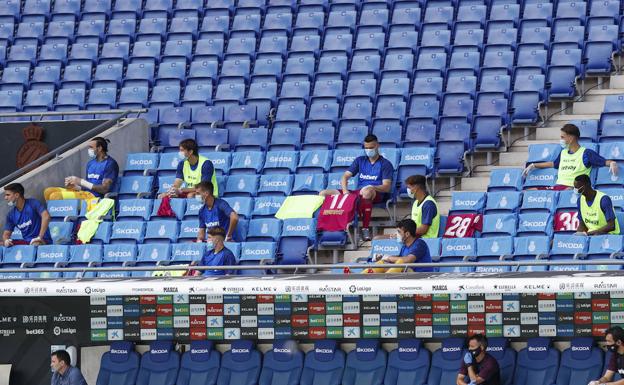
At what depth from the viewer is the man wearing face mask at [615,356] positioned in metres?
18.0

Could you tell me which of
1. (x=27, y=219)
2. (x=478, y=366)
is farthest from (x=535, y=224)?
(x=27, y=219)

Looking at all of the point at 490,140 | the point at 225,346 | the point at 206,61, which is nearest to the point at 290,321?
A: the point at 225,346

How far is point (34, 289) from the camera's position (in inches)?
787

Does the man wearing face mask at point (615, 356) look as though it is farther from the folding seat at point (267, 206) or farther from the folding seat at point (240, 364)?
the folding seat at point (267, 206)

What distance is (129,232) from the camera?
74.2ft

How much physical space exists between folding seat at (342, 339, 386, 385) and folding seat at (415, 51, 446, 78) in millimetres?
6441

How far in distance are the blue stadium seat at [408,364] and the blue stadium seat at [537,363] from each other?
1.23 m

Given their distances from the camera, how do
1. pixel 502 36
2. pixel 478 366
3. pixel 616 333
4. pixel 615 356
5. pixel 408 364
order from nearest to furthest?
pixel 616 333, pixel 615 356, pixel 478 366, pixel 408 364, pixel 502 36

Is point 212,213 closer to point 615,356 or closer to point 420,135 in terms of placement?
point 420,135

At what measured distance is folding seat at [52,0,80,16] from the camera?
29844 millimetres

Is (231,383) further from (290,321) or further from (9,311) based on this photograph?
(9,311)

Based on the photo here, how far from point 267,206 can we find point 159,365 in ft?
9.75

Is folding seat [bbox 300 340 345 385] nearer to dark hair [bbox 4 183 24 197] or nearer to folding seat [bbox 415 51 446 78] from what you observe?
dark hair [bbox 4 183 24 197]

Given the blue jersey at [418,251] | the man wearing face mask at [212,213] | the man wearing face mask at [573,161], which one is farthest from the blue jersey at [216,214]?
the man wearing face mask at [573,161]
